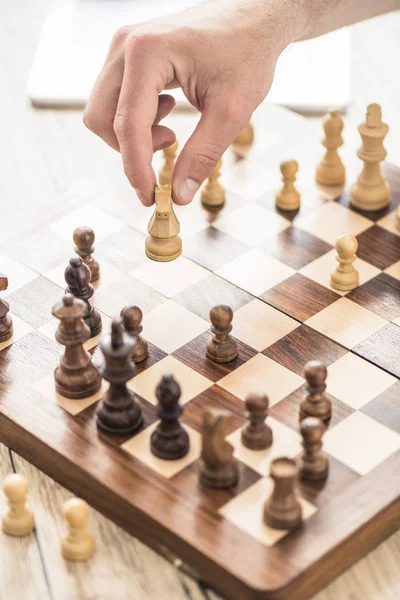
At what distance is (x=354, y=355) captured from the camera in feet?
5.62

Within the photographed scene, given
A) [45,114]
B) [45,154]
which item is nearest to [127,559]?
[45,154]

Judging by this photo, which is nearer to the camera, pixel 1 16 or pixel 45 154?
pixel 45 154

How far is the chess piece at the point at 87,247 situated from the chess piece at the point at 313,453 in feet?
2.05

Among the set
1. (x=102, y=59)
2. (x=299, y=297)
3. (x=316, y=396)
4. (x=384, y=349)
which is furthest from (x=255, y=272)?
(x=102, y=59)

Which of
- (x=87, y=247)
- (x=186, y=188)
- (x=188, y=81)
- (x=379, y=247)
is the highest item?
(x=188, y=81)

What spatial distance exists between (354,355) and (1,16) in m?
1.98

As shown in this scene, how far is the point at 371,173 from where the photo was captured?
2141mm

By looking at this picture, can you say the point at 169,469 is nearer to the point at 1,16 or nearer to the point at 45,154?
the point at 45,154

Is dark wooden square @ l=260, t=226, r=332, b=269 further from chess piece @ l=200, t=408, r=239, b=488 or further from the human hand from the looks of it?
chess piece @ l=200, t=408, r=239, b=488

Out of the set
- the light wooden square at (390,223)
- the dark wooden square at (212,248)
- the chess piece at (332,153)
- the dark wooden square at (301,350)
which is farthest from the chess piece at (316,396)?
the chess piece at (332,153)

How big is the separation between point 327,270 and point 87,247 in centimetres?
48

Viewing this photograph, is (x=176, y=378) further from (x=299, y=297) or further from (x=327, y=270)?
(x=327, y=270)

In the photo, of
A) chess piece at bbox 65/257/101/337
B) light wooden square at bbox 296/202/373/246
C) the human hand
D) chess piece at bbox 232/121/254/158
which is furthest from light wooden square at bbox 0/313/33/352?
chess piece at bbox 232/121/254/158

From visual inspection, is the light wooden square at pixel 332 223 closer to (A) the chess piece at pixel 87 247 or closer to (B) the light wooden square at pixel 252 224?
(B) the light wooden square at pixel 252 224
